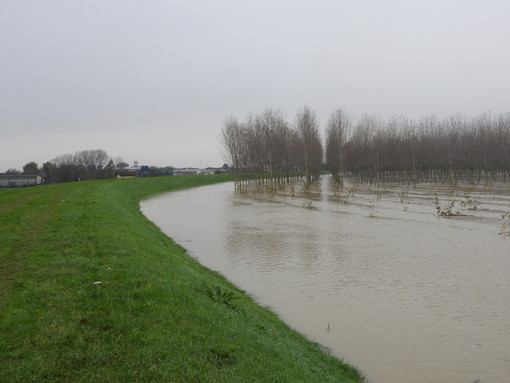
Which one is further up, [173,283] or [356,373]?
[173,283]

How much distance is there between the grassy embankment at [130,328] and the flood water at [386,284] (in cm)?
128

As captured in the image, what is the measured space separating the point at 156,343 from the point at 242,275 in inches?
300

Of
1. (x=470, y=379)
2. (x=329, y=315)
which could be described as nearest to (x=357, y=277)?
(x=329, y=315)

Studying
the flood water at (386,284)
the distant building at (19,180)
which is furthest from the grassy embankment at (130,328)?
the distant building at (19,180)

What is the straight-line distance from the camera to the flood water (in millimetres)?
7211

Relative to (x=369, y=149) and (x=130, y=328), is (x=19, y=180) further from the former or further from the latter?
(x=130, y=328)

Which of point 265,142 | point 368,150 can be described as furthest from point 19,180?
point 368,150

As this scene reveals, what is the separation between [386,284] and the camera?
11352 millimetres

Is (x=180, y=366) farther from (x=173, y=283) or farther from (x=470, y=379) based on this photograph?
(x=470, y=379)

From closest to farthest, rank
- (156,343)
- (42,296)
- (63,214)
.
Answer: (156,343), (42,296), (63,214)

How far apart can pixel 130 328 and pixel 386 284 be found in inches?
319

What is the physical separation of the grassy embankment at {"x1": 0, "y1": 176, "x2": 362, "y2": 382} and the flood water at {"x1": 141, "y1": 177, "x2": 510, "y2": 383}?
128cm

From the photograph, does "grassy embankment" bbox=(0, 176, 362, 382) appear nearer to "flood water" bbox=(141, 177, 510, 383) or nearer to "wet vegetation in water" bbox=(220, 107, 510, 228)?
"flood water" bbox=(141, 177, 510, 383)

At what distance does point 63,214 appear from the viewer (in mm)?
15102
